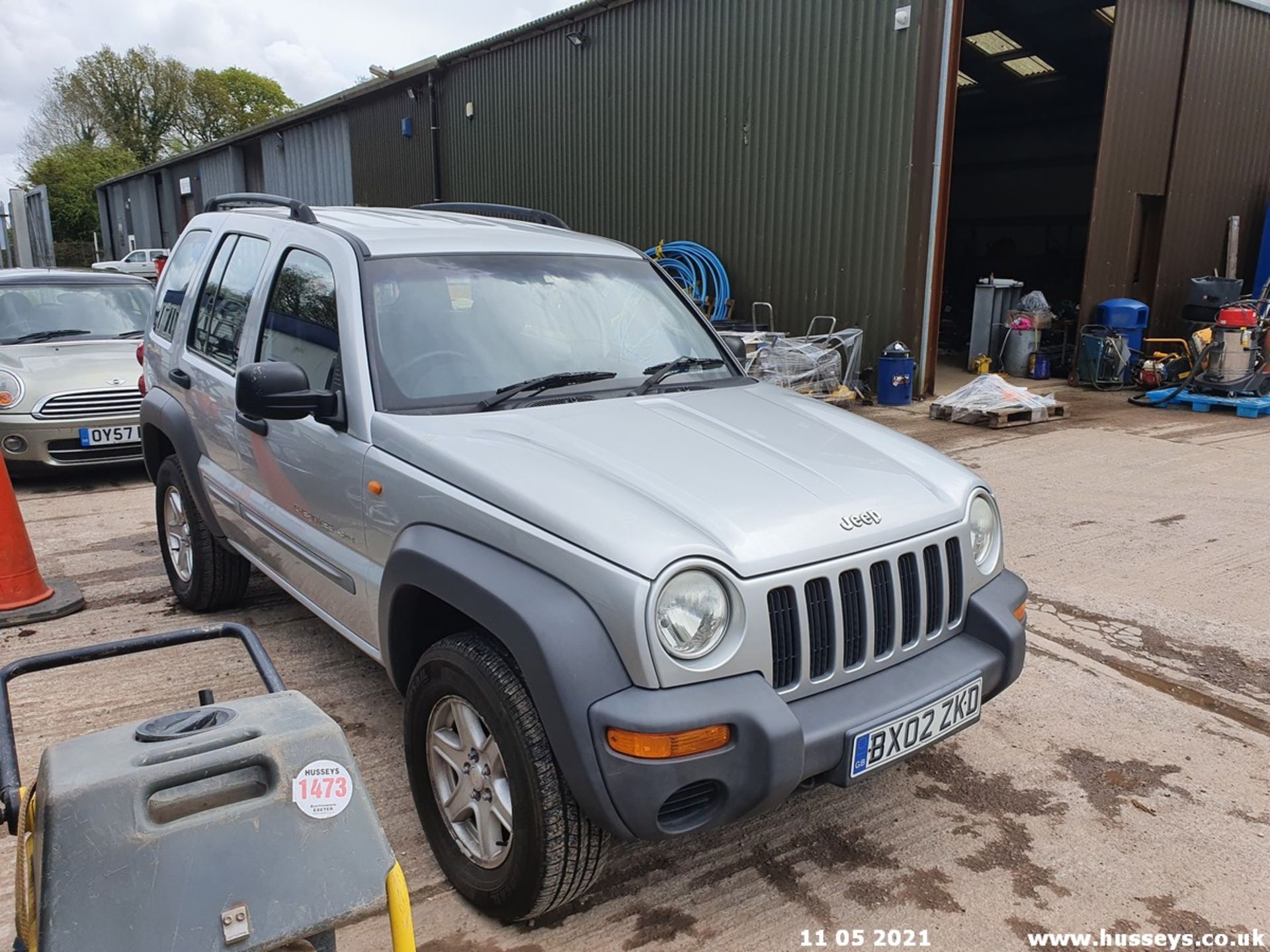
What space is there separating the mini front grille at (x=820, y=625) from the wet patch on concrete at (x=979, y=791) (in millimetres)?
847

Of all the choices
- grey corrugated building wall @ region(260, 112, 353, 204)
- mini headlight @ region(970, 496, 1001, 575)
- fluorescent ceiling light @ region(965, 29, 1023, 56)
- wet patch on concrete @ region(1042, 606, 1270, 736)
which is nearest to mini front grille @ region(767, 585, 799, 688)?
mini headlight @ region(970, 496, 1001, 575)

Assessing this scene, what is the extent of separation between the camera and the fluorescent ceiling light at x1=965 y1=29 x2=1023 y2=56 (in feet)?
53.0

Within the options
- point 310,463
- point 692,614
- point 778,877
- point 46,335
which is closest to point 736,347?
point 310,463

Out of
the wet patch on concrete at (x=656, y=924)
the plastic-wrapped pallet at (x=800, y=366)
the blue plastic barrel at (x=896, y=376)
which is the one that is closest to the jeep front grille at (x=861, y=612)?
the wet patch on concrete at (x=656, y=924)

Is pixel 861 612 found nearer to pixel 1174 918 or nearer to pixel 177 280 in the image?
pixel 1174 918

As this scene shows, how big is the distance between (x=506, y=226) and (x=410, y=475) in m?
1.63

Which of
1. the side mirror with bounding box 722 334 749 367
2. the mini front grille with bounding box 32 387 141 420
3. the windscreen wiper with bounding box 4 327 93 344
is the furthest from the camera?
the windscreen wiper with bounding box 4 327 93 344

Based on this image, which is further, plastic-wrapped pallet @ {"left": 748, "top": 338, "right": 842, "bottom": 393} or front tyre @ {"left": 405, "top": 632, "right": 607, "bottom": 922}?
plastic-wrapped pallet @ {"left": 748, "top": 338, "right": 842, "bottom": 393}

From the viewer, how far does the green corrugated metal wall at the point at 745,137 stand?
10492 millimetres

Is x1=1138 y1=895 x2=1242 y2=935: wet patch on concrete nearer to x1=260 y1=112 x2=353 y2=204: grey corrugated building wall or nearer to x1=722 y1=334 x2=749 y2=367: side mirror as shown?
x1=722 y1=334 x2=749 y2=367: side mirror

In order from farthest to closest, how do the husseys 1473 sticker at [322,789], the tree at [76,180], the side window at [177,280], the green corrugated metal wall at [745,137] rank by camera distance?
the tree at [76,180] → the green corrugated metal wall at [745,137] → the side window at [177,280] → the husseys 1473 sticker at [322,789]

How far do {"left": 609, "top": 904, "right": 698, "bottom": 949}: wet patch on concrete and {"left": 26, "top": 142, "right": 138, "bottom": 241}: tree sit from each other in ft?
173

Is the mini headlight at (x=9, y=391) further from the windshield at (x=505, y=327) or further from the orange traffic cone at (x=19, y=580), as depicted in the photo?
the windshield at (x=505, y=327)

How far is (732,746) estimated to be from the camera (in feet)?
6.89
